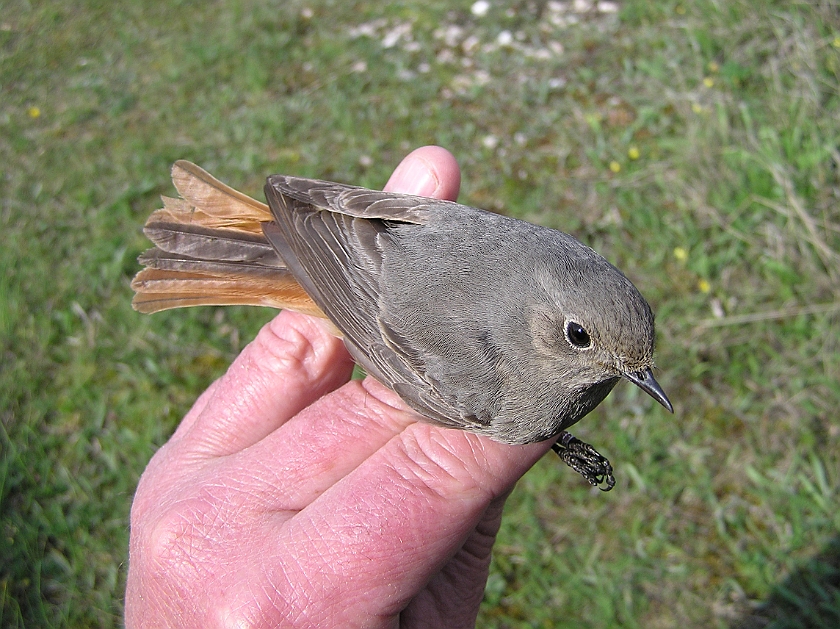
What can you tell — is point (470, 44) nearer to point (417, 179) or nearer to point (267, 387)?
point (417, 179)

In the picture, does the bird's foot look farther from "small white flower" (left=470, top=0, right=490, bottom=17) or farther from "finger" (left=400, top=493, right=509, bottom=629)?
"small white flower" (left=470, top=0, right=490, bottom=17)

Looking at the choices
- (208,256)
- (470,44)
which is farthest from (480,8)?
(208,256)

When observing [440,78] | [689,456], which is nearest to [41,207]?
[440,78]

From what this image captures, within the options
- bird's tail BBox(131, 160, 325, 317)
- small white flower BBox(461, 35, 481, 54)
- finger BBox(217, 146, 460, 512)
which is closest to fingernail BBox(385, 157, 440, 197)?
bird's tail BBox(131, 160, 325, 317)

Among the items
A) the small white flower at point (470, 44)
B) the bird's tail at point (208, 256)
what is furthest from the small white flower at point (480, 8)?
the bird's tail at point (208, 256)

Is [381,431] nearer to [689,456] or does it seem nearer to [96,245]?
[689,456]

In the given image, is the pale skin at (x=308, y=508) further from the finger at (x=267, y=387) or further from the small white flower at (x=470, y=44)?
the small white flower at (x=470, y=44)
